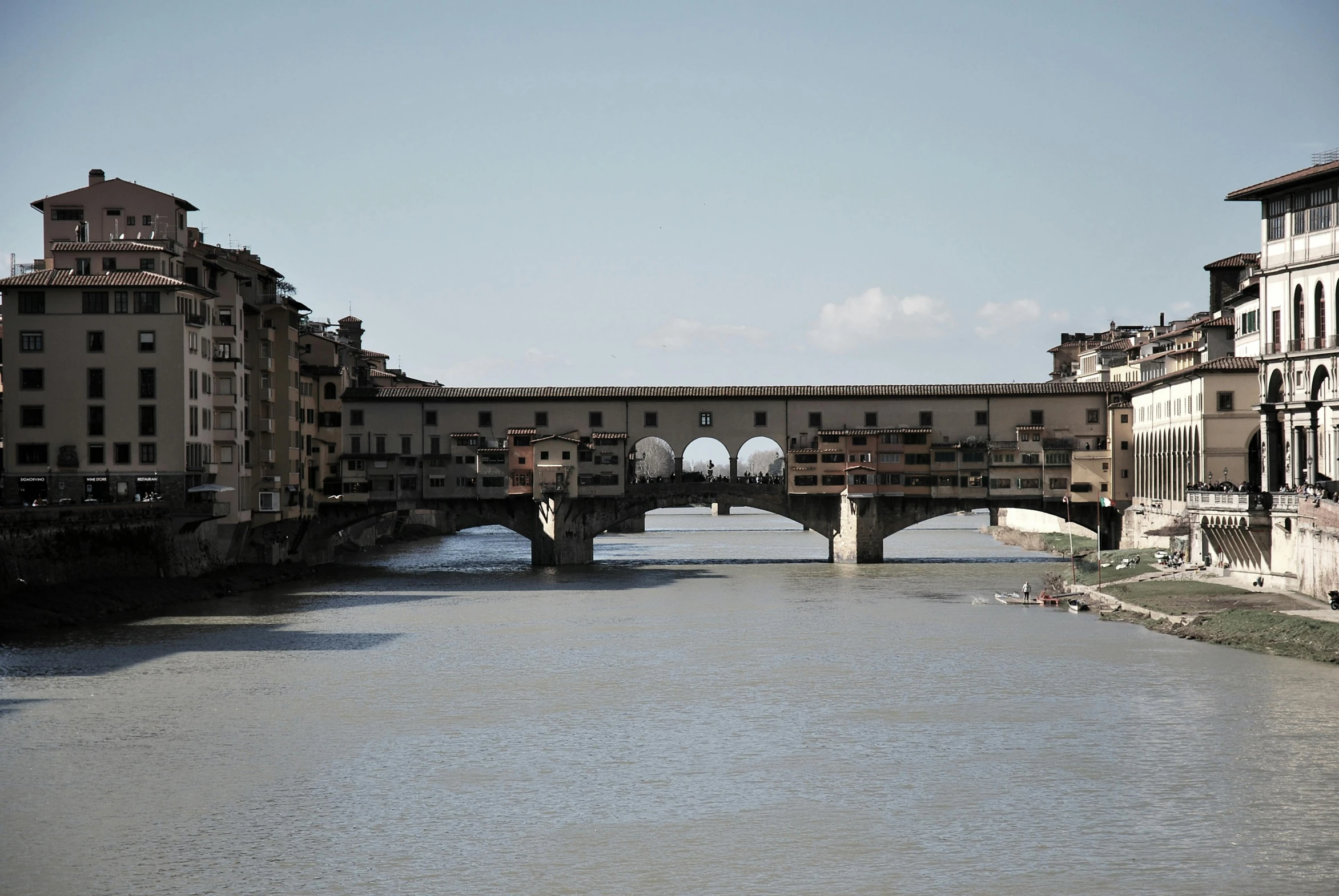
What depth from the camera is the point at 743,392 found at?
82.4 meters

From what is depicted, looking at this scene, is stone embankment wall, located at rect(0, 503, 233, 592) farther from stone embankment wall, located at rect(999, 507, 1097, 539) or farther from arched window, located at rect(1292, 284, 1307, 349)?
stone embankment wall, located at rect(999, 507, 1097, 539)

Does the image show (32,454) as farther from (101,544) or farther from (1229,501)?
(1229,501)

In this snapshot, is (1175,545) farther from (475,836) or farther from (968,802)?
(475,836)

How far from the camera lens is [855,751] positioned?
30.9 meters

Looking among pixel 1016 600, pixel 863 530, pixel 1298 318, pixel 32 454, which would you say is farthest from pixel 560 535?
pixel 1298 318

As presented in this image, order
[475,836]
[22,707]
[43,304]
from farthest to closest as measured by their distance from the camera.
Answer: [43,304] → [22,707] → [475,836]

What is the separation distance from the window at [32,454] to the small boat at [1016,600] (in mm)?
36465

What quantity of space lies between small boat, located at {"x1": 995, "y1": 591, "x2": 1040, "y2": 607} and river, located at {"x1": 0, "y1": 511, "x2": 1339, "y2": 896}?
463 centimetres

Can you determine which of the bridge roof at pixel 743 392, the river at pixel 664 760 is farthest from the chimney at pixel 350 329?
the river at pixel 664 760

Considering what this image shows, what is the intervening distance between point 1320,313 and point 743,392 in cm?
3429

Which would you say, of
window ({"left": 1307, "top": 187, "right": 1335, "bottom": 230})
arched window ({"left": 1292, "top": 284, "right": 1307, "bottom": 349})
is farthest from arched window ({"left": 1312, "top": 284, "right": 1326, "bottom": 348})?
window ({"left": 1307, "top": 187, "right": 1335, "bottom": 230})

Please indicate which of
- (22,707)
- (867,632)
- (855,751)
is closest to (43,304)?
(22,707)

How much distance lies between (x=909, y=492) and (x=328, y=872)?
59700 millimetres

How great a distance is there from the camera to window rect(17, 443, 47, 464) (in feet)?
194
